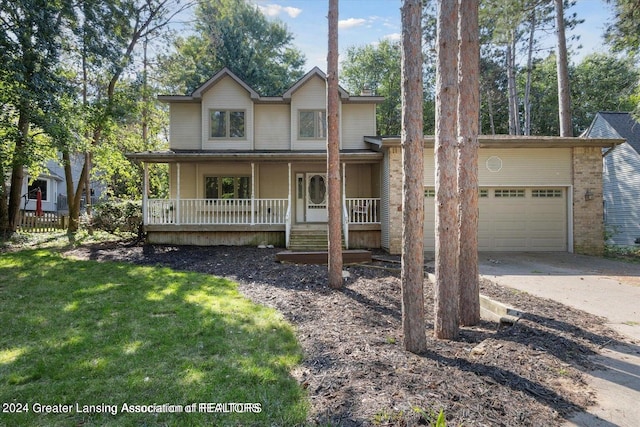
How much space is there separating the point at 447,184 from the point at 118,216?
13.6 metres

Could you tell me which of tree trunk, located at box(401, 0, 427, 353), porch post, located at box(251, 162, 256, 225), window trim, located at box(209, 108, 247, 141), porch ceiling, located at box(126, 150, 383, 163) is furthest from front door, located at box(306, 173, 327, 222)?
tree trunk, located at box(401, 0, 427, 353)

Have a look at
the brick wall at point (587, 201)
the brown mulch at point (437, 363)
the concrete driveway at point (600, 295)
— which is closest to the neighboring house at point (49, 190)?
the brown mulch at point (437, 363)

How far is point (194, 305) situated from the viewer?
18.1 ft

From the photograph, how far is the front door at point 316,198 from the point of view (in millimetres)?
13922

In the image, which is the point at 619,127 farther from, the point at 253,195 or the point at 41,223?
the point at 41,223

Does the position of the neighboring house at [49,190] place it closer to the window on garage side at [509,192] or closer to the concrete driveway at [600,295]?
the window on garage side at [509,192]

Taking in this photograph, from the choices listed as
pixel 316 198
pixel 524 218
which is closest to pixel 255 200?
pixel 316 198

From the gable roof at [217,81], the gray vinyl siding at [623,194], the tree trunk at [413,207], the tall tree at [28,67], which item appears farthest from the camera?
the gray vinyl siding at [623,194]

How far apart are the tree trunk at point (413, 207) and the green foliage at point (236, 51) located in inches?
723

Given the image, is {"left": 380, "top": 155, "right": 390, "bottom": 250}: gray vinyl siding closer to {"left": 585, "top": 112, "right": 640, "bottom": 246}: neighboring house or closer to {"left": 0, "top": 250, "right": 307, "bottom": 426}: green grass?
{"left": 0, "top": 250, "right": 307, "bottom": 426}: green grass

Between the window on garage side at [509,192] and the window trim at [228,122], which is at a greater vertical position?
the window trim at [228,122]

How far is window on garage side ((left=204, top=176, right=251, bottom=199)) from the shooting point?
13.9m

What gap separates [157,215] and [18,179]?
6.79 meters

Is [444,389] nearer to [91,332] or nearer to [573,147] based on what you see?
[91,332]
